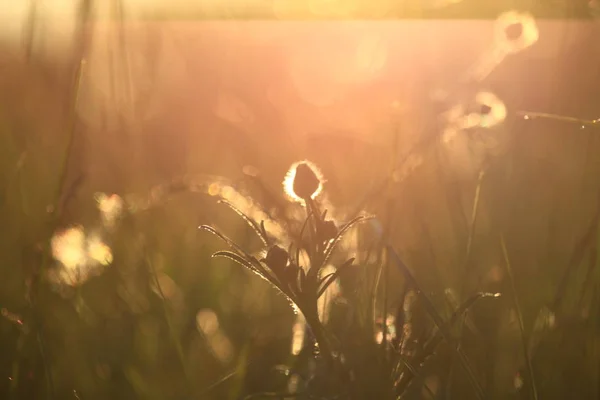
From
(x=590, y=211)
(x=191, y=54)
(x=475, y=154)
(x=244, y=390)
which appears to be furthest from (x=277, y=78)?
(x=244, y=390)

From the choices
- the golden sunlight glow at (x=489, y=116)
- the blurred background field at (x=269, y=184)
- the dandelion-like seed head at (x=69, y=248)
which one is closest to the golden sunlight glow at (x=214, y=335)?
the blurred background field at (x=269, y=184)

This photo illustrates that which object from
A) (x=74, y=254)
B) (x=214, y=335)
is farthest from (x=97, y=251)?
(x=214, y=335)

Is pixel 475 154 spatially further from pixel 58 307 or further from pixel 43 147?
pixel 43 147

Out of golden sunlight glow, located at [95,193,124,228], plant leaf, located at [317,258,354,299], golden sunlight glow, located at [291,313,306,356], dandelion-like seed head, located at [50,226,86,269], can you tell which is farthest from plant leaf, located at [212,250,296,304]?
golden sunlight glow, located at [95,193,124,228]

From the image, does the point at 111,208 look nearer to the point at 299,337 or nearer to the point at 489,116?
the point at 299,337

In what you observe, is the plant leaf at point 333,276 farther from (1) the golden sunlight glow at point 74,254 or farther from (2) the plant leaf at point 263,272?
(1) the golden sunlight glow at point 74,254

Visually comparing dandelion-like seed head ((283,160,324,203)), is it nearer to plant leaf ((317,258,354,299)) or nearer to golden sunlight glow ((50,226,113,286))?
plant leaf ((317,258,354,299))
